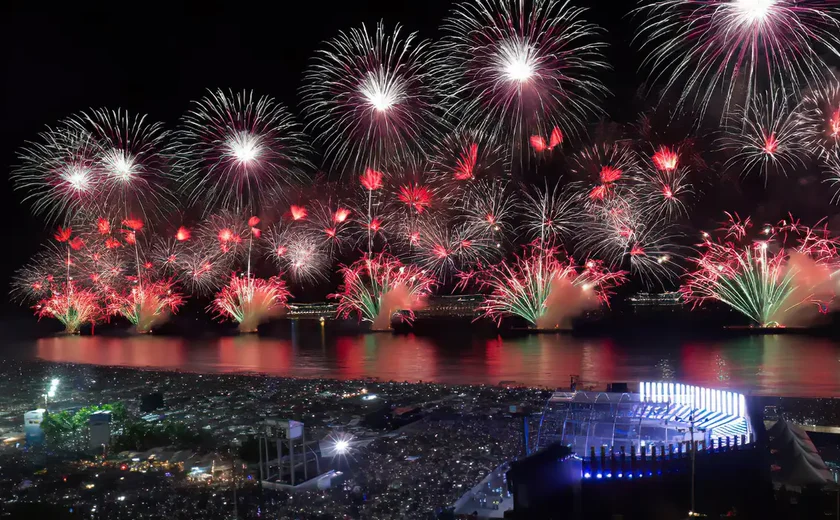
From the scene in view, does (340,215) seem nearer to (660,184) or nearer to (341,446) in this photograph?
(660,184)

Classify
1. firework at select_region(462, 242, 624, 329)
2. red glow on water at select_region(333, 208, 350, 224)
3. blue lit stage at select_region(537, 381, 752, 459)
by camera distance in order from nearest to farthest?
blue lit stage at select_region(537, 381, 752, 459) < firework at select_region(462, 242, 624, 329) < red glow on water at select_region(333, 208, 350, 224)

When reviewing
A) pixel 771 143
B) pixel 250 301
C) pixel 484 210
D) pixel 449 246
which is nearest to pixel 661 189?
pixel 771 143

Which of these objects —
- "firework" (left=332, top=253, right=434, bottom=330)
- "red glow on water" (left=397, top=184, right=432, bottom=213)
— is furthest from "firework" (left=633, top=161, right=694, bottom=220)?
"firework" (left=332, top=253, right=434, bottom=330)

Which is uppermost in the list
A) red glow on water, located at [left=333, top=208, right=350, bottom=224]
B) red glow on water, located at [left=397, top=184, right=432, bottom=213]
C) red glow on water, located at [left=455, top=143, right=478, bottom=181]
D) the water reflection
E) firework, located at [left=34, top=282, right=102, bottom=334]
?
red glow on water, located at [left=455, top=143, right=478, bottom=181]

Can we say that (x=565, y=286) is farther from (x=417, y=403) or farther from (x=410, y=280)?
(x=417, y=403)

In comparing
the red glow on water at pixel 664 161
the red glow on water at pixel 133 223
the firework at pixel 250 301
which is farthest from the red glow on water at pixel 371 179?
the red glow on water at pixel 133 223

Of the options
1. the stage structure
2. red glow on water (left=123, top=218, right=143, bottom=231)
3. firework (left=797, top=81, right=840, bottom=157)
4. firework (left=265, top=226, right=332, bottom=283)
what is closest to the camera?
the stage structure

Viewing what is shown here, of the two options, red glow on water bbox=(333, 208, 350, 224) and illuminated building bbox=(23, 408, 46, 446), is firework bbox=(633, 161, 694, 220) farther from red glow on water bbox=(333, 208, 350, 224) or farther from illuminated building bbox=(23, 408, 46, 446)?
illuminated building bbox=(23, 408, 46, 446)

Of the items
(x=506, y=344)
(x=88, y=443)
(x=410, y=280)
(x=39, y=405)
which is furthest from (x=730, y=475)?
(x=410, y=280)
